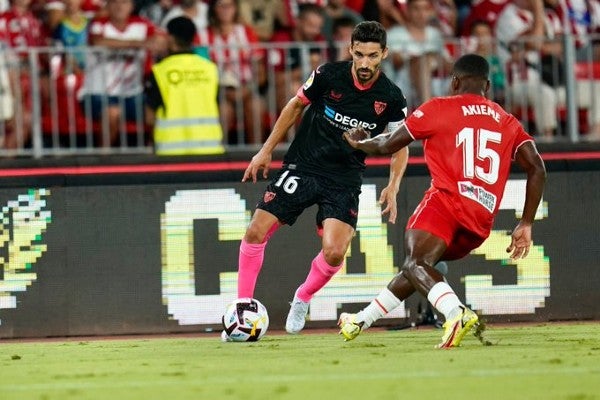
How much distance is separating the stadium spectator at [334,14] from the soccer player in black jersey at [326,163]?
4356 millimetres

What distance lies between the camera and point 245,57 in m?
14.0

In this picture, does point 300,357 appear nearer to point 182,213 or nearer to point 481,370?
point 481,370

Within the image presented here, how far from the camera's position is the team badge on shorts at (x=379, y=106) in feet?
33.5

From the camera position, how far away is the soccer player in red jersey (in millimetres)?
9031

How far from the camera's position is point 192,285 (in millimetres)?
11938

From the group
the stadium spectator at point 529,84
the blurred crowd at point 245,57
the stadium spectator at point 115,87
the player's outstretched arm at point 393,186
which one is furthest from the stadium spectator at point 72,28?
the player's outstretched arm at point 393,186

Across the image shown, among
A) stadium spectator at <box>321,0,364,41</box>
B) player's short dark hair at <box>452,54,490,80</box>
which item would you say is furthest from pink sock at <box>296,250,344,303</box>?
stadium spectator at <box>321,0,364,41</box>

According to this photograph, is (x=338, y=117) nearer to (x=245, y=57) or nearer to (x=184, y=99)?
(x=184, y=99)

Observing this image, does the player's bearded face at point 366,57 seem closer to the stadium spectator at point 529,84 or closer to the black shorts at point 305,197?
the black shorts at point 305,197

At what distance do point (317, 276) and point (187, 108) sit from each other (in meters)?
3.58

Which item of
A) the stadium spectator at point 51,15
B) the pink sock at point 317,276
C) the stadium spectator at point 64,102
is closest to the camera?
the pink sock at point 317,276

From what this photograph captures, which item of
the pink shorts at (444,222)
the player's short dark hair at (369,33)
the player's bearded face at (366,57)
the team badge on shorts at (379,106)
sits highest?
the player's short dark hair at (369,33)

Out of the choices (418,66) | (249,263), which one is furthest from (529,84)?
(249,263)

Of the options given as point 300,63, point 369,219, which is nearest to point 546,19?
point 300,63
